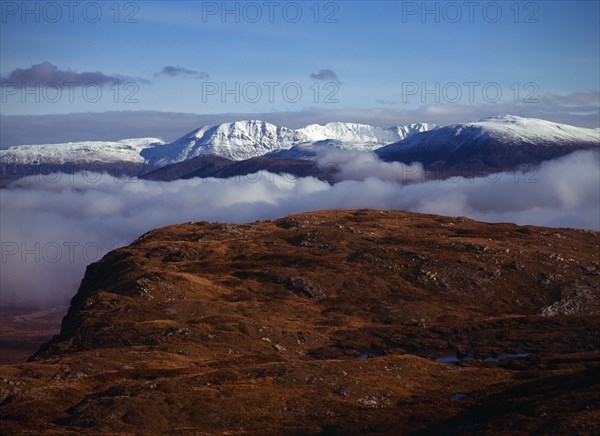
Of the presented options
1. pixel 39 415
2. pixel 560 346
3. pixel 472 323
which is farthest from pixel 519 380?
pixel 39 415

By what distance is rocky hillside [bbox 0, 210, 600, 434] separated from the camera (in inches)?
3312

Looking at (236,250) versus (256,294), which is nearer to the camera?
(256,294)

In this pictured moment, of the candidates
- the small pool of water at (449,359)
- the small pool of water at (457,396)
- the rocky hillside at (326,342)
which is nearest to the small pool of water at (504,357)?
the rocky hillside at (326,342)

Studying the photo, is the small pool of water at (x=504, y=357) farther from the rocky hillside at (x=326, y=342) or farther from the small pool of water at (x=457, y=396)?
the small pool of water at (x=457, y=396)

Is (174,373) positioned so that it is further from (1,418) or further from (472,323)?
(472,323)

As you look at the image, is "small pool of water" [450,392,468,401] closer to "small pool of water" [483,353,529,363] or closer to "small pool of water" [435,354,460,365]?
"small pool of water" [435,354,460,365]

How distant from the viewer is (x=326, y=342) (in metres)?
131

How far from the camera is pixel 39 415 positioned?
84.4m

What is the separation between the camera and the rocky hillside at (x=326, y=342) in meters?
84.1

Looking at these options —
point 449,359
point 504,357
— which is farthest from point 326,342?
point 504,357

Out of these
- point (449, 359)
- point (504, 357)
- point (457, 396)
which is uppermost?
point (457, 396)

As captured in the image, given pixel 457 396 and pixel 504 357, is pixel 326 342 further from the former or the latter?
pixel 457 396

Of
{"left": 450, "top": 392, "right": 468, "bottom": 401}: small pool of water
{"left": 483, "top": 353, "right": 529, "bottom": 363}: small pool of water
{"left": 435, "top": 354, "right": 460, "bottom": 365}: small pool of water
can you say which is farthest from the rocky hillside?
{"left": 483, "top": 353, "right": 529, "bottom": 363}: small pool of water

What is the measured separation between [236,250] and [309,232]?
2126 centimetres
